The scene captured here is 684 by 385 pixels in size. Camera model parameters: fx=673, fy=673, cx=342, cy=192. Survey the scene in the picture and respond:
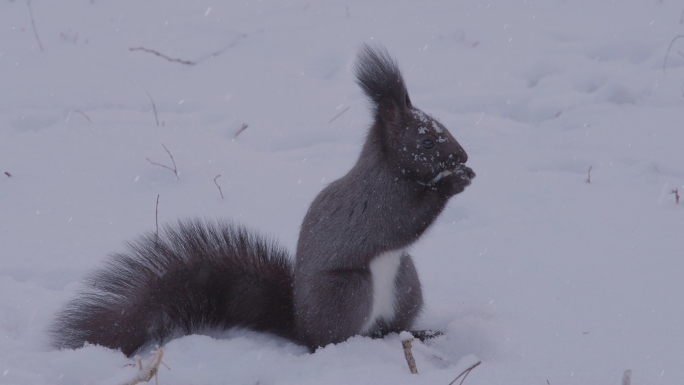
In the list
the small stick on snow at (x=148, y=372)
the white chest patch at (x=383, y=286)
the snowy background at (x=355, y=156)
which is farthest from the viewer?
the white chest patch at (x=383, y=286)

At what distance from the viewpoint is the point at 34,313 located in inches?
80.0

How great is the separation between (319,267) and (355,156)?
4.77 ft

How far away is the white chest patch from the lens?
212 cm

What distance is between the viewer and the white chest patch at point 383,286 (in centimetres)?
212

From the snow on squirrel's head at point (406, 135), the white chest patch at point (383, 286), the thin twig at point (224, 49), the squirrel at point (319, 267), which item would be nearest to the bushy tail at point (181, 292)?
the squirrel at point (319, 267)

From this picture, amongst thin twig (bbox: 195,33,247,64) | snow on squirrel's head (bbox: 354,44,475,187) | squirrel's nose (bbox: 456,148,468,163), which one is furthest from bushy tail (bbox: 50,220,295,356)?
thin twig (bbox: 195,33,247,64)

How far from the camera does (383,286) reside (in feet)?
7.06

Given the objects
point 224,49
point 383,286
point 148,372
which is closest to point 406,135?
point 383,286

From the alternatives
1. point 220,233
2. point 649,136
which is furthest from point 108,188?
point 649,136

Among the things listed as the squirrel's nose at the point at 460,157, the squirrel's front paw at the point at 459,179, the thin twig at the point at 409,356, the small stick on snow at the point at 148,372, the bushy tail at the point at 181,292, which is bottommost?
the bushy tail at the point at 181,292

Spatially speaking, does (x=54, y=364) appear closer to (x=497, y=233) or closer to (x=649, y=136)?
(x=497, y=233)

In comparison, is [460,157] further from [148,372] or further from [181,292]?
[148,372]

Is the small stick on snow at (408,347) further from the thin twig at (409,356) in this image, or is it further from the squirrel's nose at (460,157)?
the squirrel's nose at (460,157)

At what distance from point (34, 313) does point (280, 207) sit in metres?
1.19
